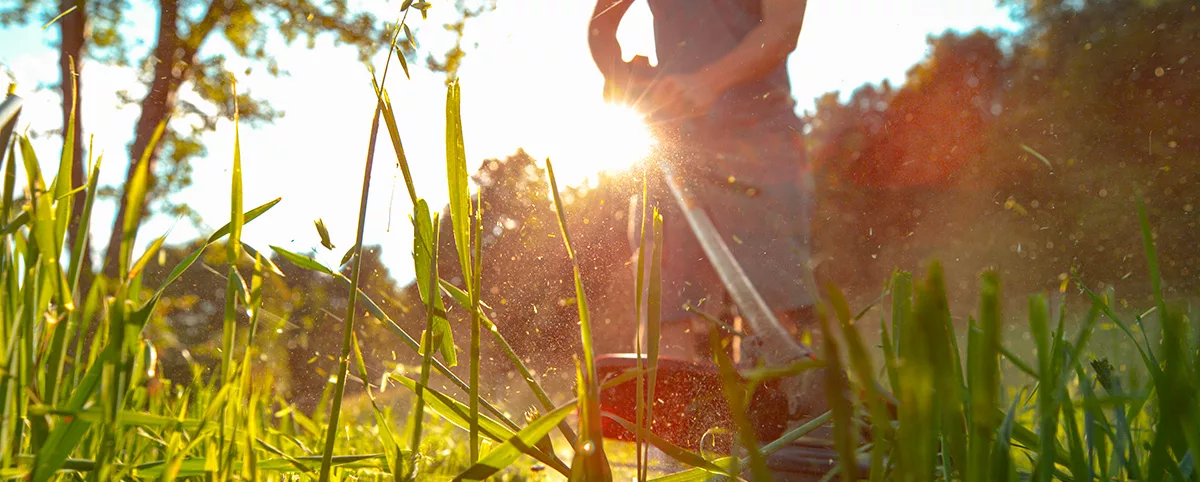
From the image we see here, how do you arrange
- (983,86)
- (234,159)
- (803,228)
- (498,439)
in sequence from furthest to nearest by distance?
(983,86) → (803,228) → (498,439) → (234,159)

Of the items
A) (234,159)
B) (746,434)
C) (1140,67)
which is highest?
(1140,67)

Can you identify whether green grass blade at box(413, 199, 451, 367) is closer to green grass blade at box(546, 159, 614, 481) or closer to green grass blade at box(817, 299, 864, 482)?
green grass blade at box(546, 159, 614, 481)

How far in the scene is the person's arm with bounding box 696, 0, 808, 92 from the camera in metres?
2.51

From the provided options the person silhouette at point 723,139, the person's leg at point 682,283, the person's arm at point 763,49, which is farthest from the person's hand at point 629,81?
the person's leg at point 682,283

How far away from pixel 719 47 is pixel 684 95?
30 cm

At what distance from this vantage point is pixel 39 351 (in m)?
0.41

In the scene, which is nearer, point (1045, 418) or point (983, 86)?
point (1045, 418)

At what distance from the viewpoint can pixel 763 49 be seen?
8.68 ft

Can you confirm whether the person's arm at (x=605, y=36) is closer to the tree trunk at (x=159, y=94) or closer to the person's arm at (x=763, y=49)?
the person's arm at (x=763, y=49)

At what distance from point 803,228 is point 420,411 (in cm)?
240

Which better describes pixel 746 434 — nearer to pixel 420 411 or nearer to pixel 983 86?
pixel 420 411

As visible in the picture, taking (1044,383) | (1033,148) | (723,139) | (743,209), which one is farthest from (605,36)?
(1033,148)

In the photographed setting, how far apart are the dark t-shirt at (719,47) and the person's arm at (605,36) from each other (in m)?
0.19

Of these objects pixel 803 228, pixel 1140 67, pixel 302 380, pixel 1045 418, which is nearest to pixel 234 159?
pixel 1045 418
